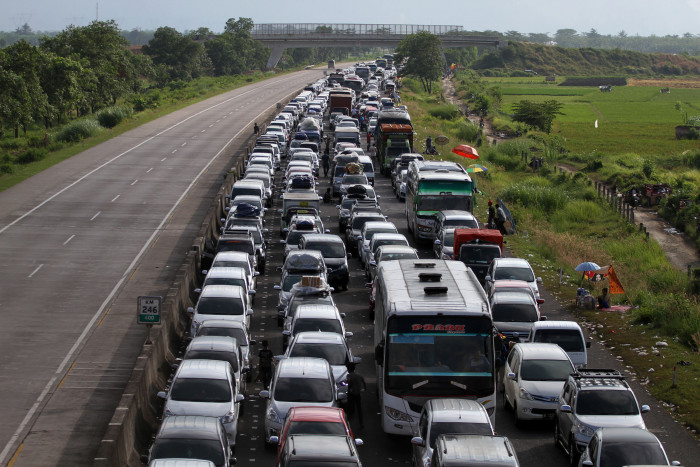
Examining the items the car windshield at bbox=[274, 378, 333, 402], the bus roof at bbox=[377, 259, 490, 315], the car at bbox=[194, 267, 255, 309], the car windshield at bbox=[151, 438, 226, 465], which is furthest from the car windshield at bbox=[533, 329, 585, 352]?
the car windshield at bbox=[151, 438, 226, 465]

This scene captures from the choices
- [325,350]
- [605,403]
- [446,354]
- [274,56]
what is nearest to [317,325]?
[325,350]

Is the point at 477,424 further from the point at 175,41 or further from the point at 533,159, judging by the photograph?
the point at 175,41

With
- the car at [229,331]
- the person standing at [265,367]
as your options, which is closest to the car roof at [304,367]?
the person standing at [265,367]

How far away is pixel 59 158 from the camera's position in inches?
2504

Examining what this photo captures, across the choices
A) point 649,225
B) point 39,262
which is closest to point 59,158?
point 39,262

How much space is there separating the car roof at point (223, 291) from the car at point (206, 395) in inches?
253

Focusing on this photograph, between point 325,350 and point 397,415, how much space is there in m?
3.98

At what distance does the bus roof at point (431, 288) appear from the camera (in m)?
18.9

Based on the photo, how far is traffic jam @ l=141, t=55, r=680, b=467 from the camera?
1689 cm

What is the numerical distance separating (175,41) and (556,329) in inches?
5166

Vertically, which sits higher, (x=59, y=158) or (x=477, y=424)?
(x=477, y=424)

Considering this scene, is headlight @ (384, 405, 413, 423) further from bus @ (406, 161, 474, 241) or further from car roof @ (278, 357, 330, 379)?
bus @ (406, 161, 474, 241)

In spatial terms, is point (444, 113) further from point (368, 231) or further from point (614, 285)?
point (614, 285)

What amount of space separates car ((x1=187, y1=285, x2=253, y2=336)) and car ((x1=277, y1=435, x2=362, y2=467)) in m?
10.1
